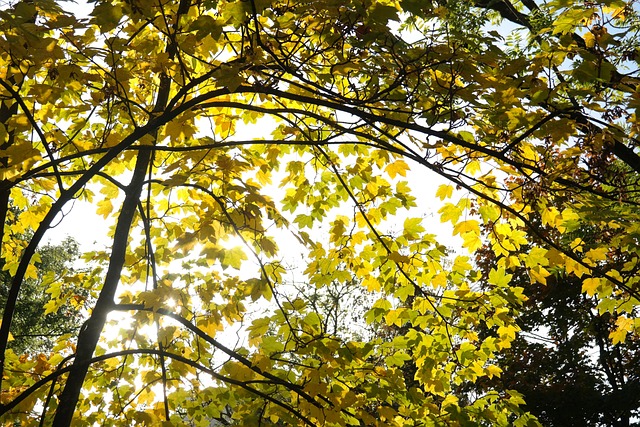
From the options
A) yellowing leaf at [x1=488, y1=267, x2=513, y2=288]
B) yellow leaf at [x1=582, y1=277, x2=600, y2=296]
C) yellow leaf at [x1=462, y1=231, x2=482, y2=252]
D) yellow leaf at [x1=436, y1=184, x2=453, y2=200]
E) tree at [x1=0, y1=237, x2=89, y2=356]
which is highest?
tree at [x1=0, y1=237, x2=89, y2=356]

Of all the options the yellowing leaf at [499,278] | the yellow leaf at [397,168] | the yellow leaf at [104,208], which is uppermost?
the yellow leaf at [397,168]

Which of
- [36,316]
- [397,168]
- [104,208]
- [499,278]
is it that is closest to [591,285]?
[499,278]

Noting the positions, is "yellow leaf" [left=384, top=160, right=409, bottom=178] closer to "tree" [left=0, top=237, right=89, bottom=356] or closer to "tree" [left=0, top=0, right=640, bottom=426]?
"tree" [left=0, top=0, right=640, bottom=426]

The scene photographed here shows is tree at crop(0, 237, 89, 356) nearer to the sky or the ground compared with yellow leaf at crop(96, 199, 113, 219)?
nearer to the sky

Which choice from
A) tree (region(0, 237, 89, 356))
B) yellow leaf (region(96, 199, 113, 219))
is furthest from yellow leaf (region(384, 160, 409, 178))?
tree (region(0, 237, 89, 356))

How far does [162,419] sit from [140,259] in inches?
46.7

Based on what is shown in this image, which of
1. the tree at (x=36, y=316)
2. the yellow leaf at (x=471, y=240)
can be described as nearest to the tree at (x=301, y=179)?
the yellow leaf at (x=471, y=240)

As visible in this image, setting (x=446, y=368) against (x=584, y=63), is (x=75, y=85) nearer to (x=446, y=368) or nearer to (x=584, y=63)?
(x=584, y=63)

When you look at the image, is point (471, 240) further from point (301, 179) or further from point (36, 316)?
point (36, 316)

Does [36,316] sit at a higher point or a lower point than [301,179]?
higher

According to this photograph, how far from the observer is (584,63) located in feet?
8.04

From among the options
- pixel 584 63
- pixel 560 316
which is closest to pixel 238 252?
pixel 584 63

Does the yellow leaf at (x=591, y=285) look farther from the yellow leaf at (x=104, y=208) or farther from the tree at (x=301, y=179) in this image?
the yellow leaf at (x=104, y=208)

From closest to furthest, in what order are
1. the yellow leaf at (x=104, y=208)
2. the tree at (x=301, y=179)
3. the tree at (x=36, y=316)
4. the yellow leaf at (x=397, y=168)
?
the tree at (x=301, y=179) → the yellow leaf at (x=397, y=168) → the yellow leaf at (x=104, y=208) → the tree at (x=36, y=316)
